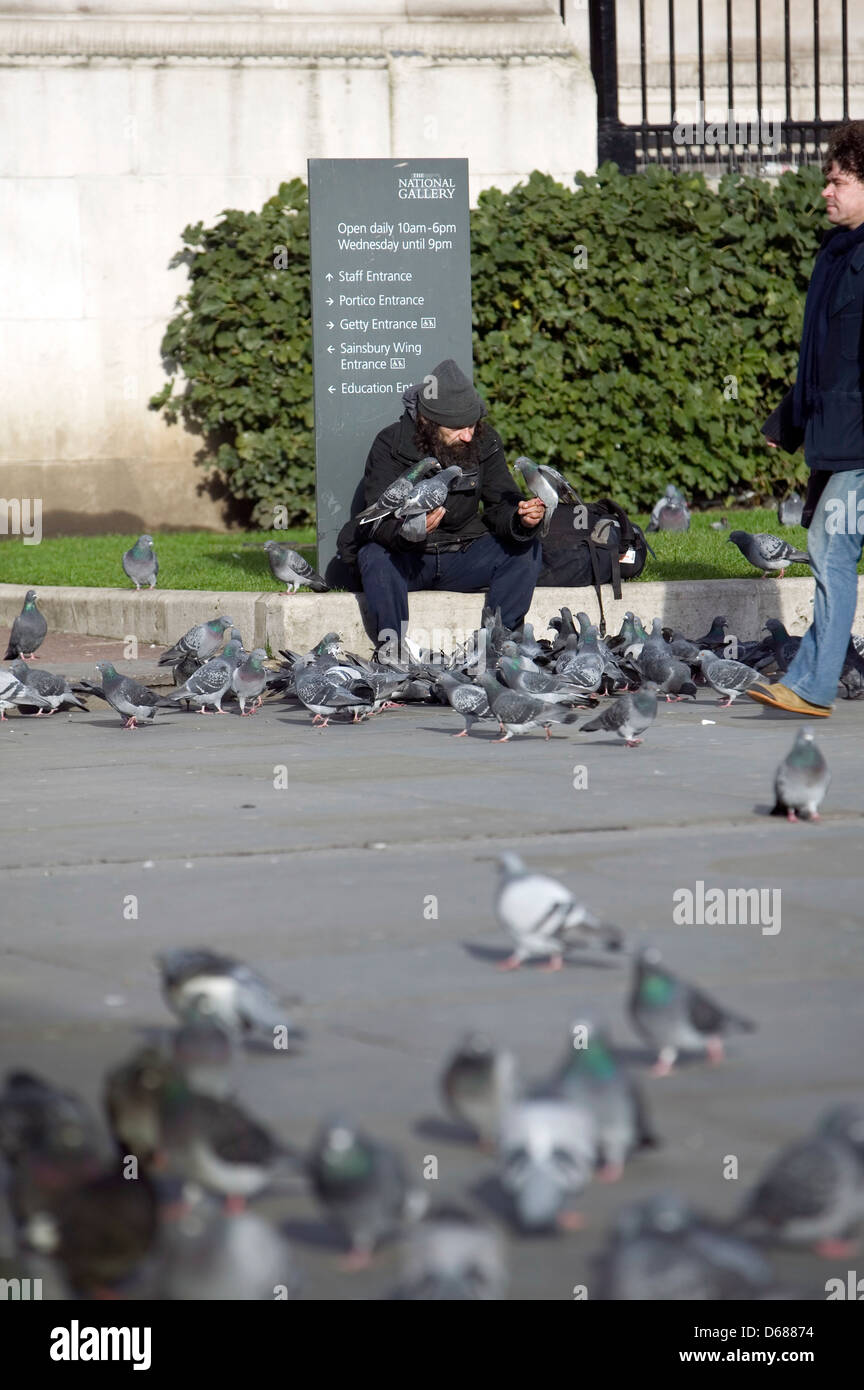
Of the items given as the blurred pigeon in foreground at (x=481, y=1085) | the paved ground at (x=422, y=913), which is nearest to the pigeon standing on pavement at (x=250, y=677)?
the paved ground at (x=422, y=913)

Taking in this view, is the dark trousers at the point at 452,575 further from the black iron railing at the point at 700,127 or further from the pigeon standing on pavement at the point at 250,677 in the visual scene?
the black iron railing at the point at 700,127

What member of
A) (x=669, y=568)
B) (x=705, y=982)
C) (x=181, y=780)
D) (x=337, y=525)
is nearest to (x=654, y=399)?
(x=669, y=568)

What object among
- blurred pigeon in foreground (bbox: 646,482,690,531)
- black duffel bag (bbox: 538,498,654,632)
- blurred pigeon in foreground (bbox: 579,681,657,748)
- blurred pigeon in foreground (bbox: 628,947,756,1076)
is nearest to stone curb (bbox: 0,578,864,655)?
black duffel bag (bbox: 538,498,654,632)

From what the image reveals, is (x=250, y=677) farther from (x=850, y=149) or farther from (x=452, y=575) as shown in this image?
(x=850, y=149)

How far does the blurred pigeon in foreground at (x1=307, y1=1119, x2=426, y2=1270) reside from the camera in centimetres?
307

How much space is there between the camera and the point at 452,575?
34.7 ft

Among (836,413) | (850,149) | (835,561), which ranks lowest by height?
(835,561)

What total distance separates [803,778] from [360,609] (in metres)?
4.60

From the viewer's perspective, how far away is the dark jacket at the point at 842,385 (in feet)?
27.9

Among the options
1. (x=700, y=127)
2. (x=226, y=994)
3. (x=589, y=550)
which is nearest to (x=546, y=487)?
(x=589, y=550)

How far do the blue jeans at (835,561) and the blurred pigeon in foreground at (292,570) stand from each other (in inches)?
129

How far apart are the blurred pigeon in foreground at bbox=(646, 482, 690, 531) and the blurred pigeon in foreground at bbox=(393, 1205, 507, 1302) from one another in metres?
11.6

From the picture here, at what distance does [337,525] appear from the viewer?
11.4m
